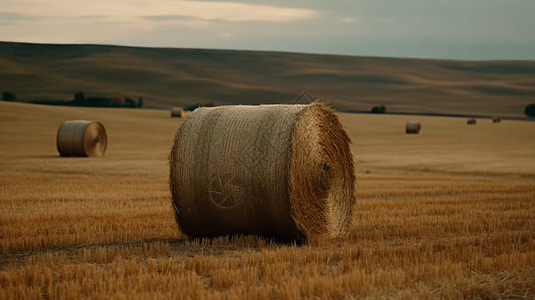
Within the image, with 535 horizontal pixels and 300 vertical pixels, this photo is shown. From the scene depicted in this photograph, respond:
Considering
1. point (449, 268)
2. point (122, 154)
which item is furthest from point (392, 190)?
point (122, 154)

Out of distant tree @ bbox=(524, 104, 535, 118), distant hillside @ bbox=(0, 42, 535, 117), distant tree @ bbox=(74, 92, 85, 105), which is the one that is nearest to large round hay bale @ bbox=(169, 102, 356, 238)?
distant tree @ bbox=(74, 92, 85, 105)

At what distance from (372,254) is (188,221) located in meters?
2.71

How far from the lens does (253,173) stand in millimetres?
8953

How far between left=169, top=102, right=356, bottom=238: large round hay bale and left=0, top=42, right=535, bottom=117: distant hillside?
72.3m

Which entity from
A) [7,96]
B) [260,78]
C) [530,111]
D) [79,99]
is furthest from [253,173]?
[260,78]

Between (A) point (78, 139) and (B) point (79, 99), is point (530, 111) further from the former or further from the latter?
(A) point (78, 139)

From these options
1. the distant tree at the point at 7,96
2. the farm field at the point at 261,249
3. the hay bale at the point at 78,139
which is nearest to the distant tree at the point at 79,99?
the distant tree at the point at 7,96

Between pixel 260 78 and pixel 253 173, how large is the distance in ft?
342

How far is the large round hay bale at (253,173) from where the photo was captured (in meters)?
8.93

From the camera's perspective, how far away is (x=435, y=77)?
404 ft

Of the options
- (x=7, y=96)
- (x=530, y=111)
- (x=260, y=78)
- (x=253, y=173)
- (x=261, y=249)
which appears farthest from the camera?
(x=260, y=78)

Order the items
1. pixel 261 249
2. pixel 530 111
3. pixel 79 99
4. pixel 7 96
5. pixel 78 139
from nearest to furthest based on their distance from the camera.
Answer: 1. pixel 261 249
2. pixel 78 139
3. pixel 7 96
4. pixel 79 99
5. pixel 530 111

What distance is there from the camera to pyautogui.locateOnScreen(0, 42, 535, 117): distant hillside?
91.1m

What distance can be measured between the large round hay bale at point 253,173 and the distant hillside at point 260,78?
237 ft
